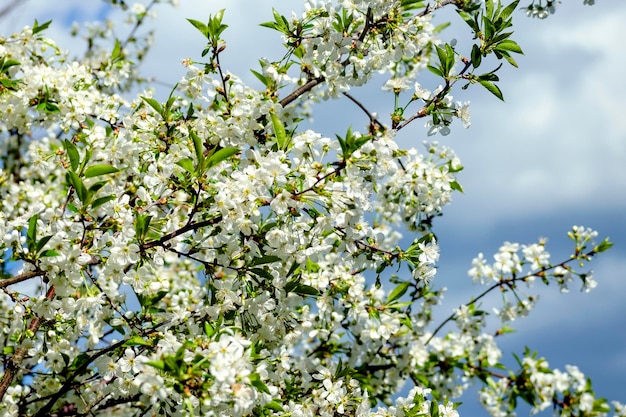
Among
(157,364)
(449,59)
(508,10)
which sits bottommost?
(157,364)

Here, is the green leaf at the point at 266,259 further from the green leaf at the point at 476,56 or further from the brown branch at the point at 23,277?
the green leaf at the point at 476,56

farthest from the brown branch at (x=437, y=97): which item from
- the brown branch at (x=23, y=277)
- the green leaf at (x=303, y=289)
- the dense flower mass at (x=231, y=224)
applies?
the brown branch at (x=23, y=277)

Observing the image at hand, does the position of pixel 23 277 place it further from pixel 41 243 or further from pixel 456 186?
pixel 456 186

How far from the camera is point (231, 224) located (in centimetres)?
327

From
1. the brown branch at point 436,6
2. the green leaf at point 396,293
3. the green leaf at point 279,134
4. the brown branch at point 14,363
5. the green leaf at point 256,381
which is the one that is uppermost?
the brown branch at point 436,6

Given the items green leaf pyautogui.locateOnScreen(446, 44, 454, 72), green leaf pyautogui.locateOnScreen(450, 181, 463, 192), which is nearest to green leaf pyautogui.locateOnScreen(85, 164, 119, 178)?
green leaf pyautogui.locateOnScreen(446, 44, 454, 72)

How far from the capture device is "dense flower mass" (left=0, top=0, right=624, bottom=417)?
321 centimetres

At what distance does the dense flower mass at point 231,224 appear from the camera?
3.21 metres

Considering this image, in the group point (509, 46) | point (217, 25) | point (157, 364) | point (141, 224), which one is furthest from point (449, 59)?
point (157, 364)

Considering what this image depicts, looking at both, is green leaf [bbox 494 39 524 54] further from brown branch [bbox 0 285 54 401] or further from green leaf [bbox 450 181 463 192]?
brown branch [bbox 0 285 54 401]

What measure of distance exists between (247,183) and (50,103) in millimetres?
2346

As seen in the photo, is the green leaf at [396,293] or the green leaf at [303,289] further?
the green leaf at [396,293]

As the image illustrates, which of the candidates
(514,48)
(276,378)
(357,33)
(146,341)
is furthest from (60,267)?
(514,48)

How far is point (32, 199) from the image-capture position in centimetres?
607
